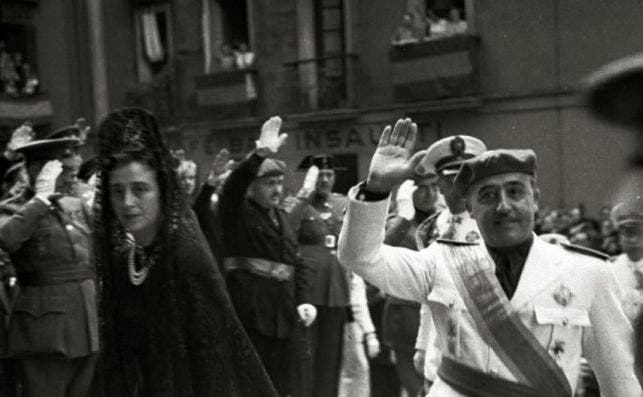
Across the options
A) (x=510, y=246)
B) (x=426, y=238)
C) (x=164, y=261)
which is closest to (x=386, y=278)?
(x=510, y=246)

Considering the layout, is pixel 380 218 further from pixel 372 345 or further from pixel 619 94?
pixel 372 345

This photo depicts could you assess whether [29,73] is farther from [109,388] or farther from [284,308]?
[109,388]

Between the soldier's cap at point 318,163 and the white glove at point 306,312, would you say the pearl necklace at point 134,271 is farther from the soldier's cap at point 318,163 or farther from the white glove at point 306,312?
the soldier's cap at point 318,163

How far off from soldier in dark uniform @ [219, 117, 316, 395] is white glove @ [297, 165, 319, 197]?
71 cm

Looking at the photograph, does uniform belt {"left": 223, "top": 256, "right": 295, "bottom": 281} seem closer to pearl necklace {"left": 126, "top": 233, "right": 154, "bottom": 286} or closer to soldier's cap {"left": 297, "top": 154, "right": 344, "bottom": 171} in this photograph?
soldier's cap {"left": 297, "top": 154, "right": 344, "bottom": 171}

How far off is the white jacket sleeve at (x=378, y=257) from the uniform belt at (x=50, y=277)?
322 centimetres

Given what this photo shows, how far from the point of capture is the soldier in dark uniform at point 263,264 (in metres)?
6.39

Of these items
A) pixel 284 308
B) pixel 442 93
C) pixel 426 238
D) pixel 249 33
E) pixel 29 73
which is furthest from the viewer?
pixel 29 73

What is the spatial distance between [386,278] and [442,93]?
11.3 metres

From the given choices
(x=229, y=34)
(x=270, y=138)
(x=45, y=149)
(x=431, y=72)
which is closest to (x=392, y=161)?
(x=270, y=138)

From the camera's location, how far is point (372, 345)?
Answer: 23.9 feet

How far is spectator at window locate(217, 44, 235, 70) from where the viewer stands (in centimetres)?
1242

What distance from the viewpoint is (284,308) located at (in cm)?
649

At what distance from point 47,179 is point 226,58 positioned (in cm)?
692
